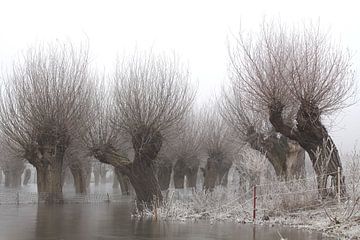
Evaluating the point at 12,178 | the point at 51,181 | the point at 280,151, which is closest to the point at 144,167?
the point at 280,151

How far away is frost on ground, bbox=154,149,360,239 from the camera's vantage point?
48.8ft

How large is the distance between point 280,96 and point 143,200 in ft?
28.0

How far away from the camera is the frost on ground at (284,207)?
586 inches

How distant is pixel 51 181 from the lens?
31.4 meters

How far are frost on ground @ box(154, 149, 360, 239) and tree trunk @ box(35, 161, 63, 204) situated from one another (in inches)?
447

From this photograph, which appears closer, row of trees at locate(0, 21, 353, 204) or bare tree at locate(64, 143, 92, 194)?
row of trees at locate(0, 21, 353, 204)

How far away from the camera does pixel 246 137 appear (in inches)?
1195

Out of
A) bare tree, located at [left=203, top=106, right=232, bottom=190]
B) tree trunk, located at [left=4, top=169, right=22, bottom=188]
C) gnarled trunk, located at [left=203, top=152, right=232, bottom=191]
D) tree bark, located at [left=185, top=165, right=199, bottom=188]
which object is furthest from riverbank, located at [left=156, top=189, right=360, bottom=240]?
tree trunk, located at [left=4, top=169, right=22, bottom=188]

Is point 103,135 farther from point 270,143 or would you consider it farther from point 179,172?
point 179,172

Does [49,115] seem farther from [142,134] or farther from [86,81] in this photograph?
[142,134]

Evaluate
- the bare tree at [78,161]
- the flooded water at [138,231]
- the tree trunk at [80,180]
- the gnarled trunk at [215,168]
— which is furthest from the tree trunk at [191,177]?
the flooded water at [138,231]

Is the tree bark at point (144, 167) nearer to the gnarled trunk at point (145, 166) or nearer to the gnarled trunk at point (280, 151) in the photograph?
the gnarled trunk at point (145, 166)

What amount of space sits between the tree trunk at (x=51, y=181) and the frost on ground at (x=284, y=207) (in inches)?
447

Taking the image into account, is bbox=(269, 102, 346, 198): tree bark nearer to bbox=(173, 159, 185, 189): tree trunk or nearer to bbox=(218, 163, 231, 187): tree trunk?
bbox=(218, 163, 231, 187): tree trunk
